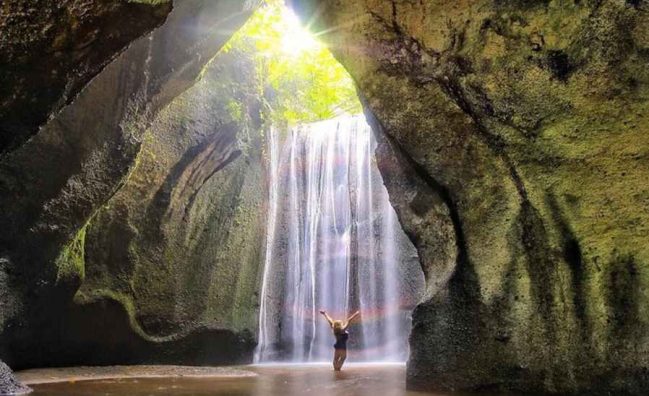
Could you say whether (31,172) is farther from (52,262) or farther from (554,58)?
(554,58)

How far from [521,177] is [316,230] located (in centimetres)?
881

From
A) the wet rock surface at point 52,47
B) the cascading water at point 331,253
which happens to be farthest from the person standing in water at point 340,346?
the wet rock surface at point 52,47

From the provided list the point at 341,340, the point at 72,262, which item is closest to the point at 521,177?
the point at 341,340

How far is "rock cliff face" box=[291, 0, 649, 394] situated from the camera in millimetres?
5179

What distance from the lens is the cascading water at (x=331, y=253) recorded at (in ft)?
42.4

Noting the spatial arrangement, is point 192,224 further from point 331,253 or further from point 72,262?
point 331,253

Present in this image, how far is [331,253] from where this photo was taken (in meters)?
14.0

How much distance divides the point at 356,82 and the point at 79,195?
4571 millimetres

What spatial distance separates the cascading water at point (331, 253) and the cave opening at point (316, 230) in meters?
0.03

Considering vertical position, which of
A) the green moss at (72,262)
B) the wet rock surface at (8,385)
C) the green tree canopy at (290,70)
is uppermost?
the green tree canopy at (290,70)

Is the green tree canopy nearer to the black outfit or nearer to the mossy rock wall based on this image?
the mossy rock wall

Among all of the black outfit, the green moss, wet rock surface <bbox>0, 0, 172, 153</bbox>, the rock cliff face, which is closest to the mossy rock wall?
the green moss

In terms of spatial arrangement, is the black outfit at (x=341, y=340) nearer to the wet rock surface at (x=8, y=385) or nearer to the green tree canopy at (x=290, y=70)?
the wet rock surface at (x=8, y=385)

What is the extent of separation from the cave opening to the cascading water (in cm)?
3
